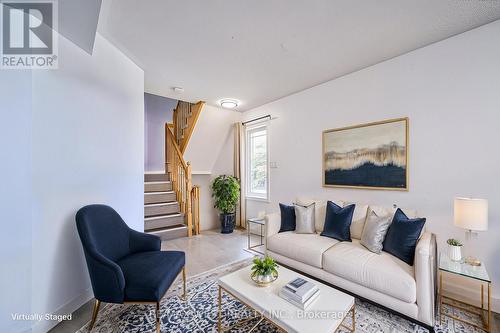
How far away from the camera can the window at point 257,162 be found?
4516 mm

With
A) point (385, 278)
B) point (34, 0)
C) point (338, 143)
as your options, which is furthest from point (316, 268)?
point (34, 0)

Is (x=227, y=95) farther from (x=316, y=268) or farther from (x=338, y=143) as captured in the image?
(x=316, y=268)

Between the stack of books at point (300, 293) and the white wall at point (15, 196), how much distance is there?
79.5 inches

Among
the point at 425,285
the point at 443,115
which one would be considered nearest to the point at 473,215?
the point at 425,285

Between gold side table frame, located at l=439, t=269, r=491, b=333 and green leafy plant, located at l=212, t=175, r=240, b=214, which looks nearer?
gold side table frame, located at l=439, t=269, r=491, b=333

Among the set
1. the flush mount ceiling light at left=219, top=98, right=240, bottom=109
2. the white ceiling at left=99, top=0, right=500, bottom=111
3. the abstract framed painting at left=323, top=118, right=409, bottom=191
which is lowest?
the abstract framed painting at left=323, top=118, right=409, bottom=191

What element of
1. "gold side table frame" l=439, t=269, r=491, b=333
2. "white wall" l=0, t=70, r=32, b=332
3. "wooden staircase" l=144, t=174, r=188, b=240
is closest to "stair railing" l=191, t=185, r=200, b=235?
"wooden staircase" l=144, t=174, r=188, b=240

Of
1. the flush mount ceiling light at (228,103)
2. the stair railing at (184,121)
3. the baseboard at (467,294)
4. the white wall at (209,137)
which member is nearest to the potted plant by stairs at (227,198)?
the white wall at (209,137)

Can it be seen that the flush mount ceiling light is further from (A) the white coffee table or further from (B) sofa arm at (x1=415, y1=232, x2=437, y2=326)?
(B) sofa arm at (x1=415, y1=232, x2=437, y2=326)

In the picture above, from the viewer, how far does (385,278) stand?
1.85 metres

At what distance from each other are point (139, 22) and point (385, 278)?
3285 millimetres

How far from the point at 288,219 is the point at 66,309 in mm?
2570

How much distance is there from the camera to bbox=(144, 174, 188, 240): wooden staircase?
13.2 feet

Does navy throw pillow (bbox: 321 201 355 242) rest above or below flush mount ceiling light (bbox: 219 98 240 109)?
below
